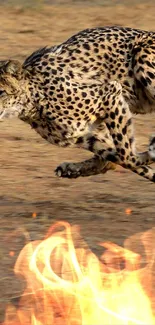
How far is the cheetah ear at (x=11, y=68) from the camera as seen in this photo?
7.39 meters

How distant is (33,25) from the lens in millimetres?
13062

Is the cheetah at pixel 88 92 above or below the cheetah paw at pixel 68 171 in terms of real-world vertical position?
above

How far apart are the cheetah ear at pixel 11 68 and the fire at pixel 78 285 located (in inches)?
43.9

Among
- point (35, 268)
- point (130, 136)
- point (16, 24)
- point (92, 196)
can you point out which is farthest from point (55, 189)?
point (16, 24)

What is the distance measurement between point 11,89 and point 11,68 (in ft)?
0.47

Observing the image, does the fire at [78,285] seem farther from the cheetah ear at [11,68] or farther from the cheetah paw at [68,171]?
the cheetah ear at [11,68]

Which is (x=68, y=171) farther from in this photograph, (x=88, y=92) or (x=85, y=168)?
(x=88, y=92)

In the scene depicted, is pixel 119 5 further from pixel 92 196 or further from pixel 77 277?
pixel 77 277

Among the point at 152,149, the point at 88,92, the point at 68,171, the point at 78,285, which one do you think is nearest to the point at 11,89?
the point at 88,92

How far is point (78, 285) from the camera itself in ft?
20.7

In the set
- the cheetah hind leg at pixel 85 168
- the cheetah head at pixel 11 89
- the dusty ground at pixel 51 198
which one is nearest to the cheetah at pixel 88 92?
the cheetah head at pixel 11 89

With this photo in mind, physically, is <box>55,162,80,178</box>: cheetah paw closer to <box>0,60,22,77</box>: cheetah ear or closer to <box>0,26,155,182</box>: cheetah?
<box>0,26,155,182</box>: cheetah

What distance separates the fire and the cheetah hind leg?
2.56 ft

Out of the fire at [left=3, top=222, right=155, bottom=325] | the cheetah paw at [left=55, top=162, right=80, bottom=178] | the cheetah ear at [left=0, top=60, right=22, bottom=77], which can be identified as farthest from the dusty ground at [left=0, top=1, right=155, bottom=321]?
the cheetah ear at [left=0, top=60, right=22, bottom=77]
